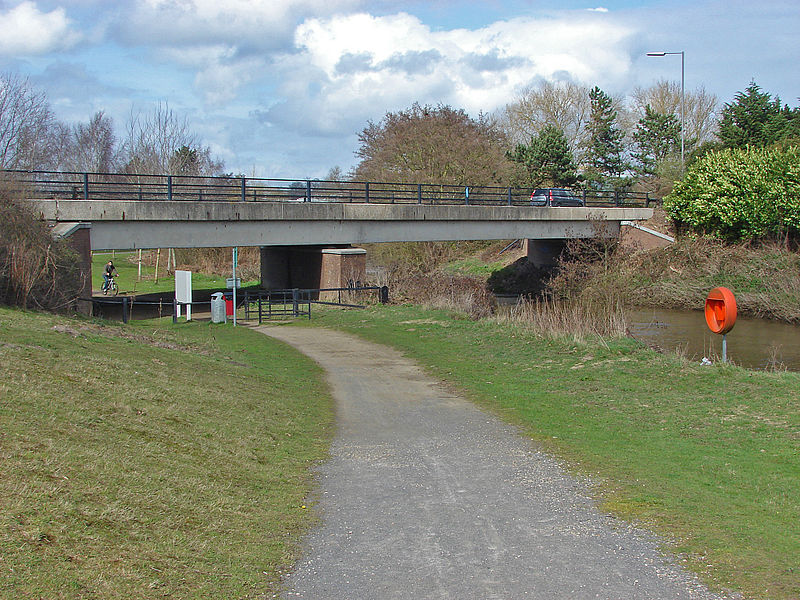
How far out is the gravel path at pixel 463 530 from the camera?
5.63 meters

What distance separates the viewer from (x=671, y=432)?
10.8 m

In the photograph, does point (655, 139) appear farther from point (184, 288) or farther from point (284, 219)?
point (184, 288)

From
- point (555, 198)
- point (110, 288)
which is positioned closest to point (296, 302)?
point (110, 288)

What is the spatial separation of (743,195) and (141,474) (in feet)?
123

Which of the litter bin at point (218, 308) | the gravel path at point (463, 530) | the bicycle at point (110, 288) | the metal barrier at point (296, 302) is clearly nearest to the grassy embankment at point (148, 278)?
the bicycle at point (110, 288)

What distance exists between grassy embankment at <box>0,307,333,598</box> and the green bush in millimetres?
30588

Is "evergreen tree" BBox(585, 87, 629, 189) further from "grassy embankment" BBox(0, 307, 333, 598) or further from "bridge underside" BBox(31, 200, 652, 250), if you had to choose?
"grassy embankment" BBox(0, 307, 333, 598)

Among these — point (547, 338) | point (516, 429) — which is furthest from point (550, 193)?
point (516, 429)

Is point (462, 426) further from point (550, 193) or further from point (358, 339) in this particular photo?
point (550, 193)

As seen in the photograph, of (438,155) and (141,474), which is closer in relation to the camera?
(141,474)

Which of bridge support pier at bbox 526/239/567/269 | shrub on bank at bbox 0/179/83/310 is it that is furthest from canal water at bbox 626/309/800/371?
shrub on bank at bbox 0/179/83/310

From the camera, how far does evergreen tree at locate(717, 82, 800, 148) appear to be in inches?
1887

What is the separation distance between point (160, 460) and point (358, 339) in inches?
620

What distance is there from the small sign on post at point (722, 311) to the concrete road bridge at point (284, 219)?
1690 cm
